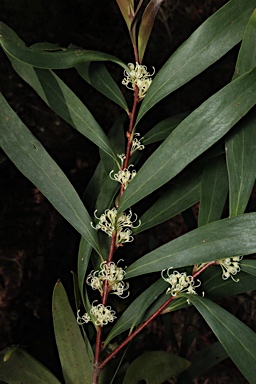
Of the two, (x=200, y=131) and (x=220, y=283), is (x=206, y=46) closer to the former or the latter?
(x=200, y=131)

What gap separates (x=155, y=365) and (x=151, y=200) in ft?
A: 2.09

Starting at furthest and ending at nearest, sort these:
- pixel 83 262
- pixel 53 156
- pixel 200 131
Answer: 1. pixel 53 156
2. pixel 83 262
3. pixel 200 131

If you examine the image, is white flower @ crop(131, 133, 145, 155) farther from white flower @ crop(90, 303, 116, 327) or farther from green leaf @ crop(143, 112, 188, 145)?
white flower @ crop(90, 303, 116, 327)

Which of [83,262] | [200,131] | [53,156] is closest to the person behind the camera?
[200,131]

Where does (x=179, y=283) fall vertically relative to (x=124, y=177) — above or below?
below

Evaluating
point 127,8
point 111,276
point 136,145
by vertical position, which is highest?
point 127,8

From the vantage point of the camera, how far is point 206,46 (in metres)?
0.67

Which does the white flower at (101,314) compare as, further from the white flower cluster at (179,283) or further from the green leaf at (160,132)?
the green leaf at (160,132)

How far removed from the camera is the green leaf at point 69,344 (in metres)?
0.73

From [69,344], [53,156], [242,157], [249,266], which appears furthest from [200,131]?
[53,156]

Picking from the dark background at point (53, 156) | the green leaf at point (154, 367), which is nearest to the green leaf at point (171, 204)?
the green leaf at point (154, 367)

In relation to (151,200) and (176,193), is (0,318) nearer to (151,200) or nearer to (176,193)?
(151,200)

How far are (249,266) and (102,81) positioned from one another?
283mm

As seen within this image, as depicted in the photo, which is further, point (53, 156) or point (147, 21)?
point (53, 156)
